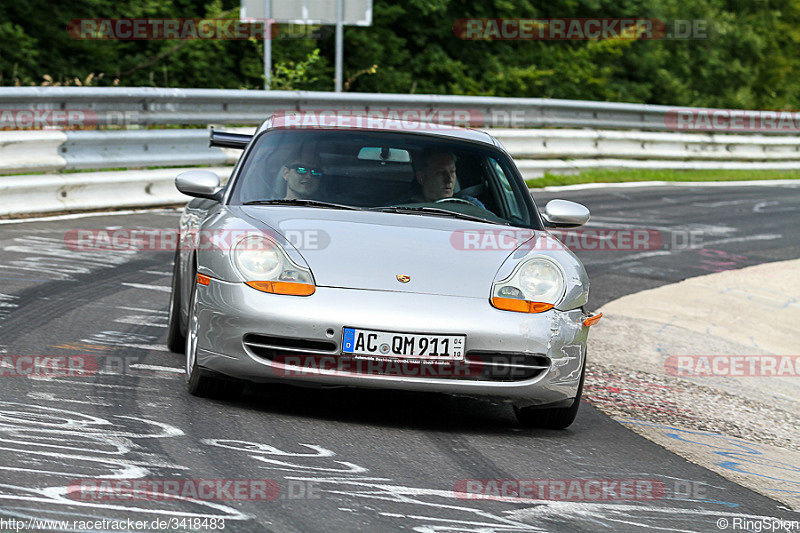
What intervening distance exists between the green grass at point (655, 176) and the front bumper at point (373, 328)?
41.3 feet

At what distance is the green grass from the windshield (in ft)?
37.3

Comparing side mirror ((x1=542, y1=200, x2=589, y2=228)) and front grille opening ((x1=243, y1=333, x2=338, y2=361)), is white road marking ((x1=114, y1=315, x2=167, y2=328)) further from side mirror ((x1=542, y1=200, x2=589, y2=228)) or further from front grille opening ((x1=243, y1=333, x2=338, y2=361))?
side mirror ((x1=542, y1=200, x2=589, y2=228))

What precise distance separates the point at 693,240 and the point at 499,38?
65.2ft

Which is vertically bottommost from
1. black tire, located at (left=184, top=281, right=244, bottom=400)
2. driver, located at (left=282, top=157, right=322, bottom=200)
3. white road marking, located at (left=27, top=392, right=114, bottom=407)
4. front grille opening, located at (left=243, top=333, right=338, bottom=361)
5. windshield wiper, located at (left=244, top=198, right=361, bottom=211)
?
white road marking, located at (left=27, top=392, right=114, bottom=407)

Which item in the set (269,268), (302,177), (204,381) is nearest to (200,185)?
(302,177)

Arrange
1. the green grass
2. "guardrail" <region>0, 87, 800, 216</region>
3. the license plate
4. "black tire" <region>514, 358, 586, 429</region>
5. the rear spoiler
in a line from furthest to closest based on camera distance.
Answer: the green grass
"guardrail" <region>0, 87, 800, 216</region>
the rear spoiler
"black tire" <region>514, 358, 586, 429</region>
the license plate

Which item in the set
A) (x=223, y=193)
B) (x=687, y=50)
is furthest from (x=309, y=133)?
(x=687, y=50)

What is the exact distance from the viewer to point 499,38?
33.6 metres

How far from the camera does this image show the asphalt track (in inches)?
163

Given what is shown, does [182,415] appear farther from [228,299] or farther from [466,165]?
[466,165]

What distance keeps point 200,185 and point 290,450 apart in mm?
1963

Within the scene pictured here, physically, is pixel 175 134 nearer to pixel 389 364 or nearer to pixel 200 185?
pixel 200 185

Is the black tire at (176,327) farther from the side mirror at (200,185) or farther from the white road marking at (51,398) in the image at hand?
the white road marking at (51,398)

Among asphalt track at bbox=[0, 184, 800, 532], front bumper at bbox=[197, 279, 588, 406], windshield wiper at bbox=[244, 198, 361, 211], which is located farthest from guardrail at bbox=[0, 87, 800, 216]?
front bumper at bbox=[197, 279, 588, 406]
